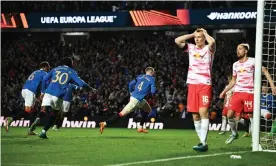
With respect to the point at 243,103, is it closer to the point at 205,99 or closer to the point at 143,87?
the point at 205,99

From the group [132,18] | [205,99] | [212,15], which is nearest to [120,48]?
[132,18]

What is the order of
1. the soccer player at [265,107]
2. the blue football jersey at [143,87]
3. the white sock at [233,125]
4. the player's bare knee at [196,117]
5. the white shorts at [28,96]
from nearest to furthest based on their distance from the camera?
the player's bare knee at [196,117] < the white sock at [233,125] < the soccer player at [265,107] < the blue football jersey at [143,87] < the white shorts at [28,96]

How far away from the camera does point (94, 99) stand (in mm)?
30625

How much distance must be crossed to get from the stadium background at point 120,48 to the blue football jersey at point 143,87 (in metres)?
9.12

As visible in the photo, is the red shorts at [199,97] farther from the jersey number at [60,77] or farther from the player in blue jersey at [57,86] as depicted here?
the jersey number at [60,77]

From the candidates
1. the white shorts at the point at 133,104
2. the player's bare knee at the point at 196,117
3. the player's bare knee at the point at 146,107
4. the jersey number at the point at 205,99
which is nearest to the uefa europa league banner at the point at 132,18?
the player's bare knee at the point at 146,107

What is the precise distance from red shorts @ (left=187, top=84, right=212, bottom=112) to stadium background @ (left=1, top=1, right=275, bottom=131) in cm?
1655

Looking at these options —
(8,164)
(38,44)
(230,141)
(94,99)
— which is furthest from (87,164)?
(38,44)

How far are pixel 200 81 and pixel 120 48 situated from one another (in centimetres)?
2561

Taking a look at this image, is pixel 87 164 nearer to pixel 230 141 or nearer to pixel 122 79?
pixel 230 141

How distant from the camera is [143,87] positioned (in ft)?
58.6

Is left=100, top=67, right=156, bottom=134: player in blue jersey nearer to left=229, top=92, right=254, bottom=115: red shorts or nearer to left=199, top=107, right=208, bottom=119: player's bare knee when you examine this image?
left=229, top=92, right=254, bottom=115: red shorts

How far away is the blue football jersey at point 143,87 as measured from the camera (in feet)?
57.5

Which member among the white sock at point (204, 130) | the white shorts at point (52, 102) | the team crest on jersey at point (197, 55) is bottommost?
the white sock at point (204, 130)
